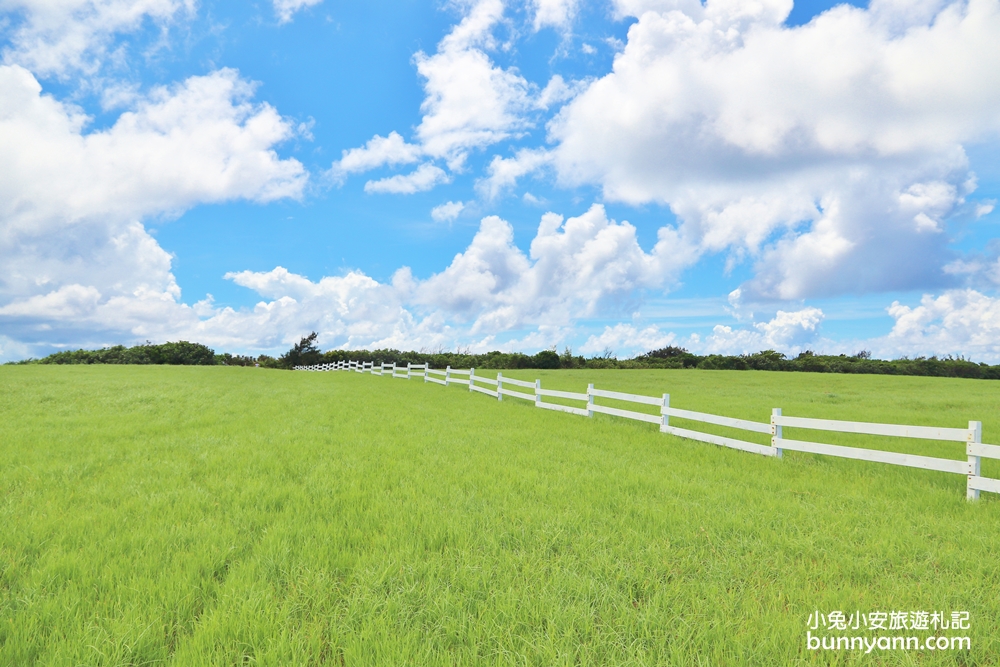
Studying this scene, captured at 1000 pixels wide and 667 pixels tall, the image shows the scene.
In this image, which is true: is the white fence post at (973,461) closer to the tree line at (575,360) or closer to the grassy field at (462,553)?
the grassy field at (462,553)

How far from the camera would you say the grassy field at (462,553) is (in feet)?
11.8

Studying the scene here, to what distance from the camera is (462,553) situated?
15.9 feet

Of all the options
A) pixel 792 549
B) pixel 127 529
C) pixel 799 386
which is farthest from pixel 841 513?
pixel 799 386

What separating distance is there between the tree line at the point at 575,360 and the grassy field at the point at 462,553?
138 ft

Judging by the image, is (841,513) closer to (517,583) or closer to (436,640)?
(517,583)

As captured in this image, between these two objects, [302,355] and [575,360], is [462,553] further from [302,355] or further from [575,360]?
[302,355]

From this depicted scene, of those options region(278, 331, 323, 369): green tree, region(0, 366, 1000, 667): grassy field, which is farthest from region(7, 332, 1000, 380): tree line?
region(0, 366, 1000, 667): grassy field

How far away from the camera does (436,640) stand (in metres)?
3.56

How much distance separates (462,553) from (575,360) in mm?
58101

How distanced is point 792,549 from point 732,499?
1774 millimetres

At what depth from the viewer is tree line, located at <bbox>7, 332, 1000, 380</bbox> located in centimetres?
5053

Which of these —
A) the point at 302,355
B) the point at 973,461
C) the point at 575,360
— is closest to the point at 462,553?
the point at 973,461

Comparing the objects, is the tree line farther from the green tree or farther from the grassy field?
the grassy field

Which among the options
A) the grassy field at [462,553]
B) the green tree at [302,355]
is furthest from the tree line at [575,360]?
the grassy field at [462,553]
